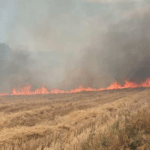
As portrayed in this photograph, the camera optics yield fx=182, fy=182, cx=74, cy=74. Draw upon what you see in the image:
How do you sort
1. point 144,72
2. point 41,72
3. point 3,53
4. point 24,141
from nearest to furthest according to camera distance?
1. point 24,141
2. point 144,72
3. point 41,72
4. point 3,53

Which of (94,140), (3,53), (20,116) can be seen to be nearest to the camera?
(94,140)

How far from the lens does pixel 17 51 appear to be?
180 ft

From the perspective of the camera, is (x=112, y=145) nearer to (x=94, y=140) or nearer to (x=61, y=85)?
(x=94, y=140)

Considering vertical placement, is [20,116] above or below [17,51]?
below

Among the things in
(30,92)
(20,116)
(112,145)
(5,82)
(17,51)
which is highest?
(17,51)

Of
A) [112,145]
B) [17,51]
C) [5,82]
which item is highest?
[17,51]

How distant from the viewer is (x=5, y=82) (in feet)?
139

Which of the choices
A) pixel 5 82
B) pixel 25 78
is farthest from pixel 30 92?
pixel 5 82

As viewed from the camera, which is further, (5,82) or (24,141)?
(5,82)

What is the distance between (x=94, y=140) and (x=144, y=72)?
38.8 m

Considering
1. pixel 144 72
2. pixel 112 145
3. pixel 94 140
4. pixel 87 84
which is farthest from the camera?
pixel 144 72

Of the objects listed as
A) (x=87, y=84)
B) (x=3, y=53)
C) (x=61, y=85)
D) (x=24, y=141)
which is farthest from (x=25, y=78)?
(x=24, y=141)

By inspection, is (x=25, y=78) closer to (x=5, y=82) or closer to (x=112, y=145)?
(x=5, y=82)

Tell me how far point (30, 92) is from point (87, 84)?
11854 millimetres
